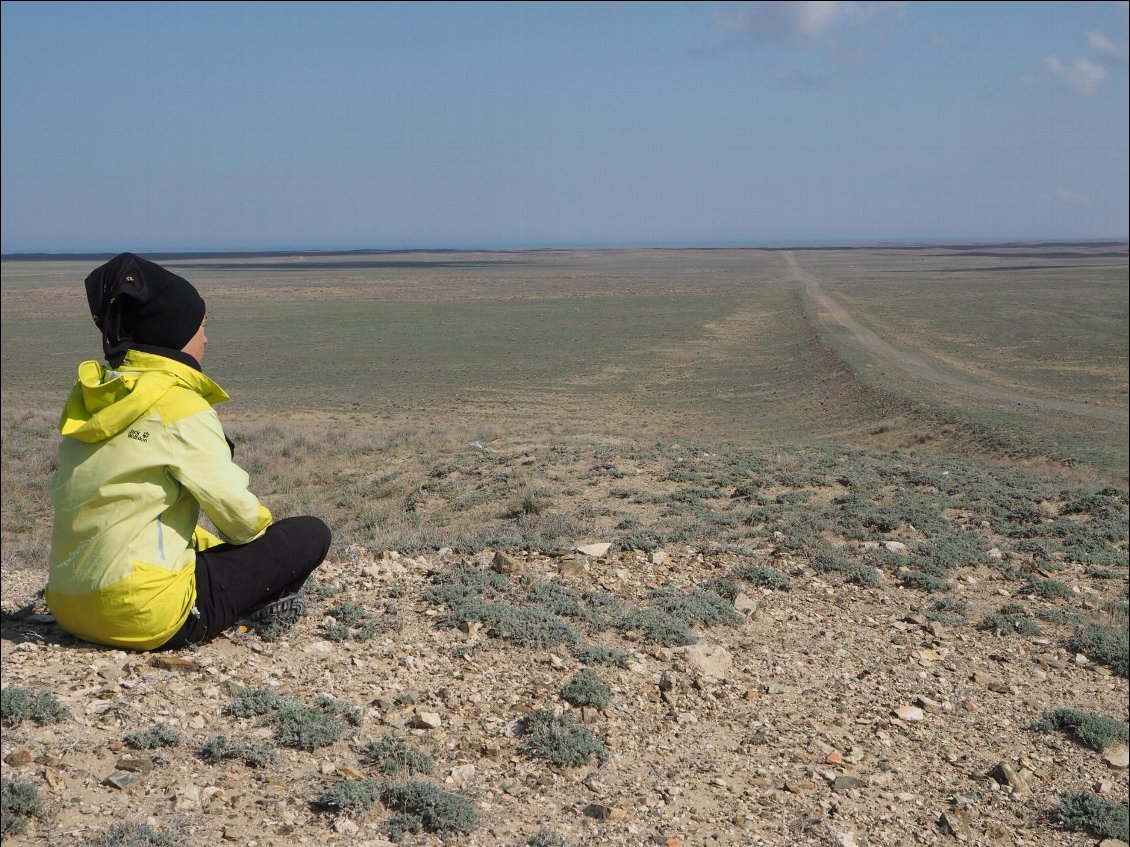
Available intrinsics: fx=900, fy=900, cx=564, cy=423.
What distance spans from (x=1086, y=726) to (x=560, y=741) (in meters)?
3.29

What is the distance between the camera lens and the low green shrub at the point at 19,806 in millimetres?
3260

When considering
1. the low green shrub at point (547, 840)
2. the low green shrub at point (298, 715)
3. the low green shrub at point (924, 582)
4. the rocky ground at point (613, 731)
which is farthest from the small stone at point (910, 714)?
the low green shrub at point (298, 715)

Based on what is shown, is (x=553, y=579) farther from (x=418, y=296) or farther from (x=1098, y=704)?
(x=418, y=296)

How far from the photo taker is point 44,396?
22.0m

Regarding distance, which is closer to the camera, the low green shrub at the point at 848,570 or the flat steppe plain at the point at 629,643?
the flat steppe plain at the point at 629,643

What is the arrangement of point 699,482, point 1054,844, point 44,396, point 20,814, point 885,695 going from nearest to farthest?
point 20,814 → point 1054,844 → point 885,695 → point 699,482 → point 44,396

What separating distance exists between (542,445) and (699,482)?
12.4ft

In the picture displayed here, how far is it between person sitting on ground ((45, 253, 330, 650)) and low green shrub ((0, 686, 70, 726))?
0.39 metres

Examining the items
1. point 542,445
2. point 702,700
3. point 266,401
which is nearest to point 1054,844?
point 702,700

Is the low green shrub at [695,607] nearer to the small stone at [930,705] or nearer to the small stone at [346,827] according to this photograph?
the small stone at [930,705]

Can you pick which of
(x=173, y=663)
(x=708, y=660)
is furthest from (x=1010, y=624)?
(x=173, y=663)

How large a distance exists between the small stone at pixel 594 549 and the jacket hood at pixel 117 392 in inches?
166

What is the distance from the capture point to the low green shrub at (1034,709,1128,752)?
17.4ft

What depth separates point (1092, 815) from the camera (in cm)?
449
